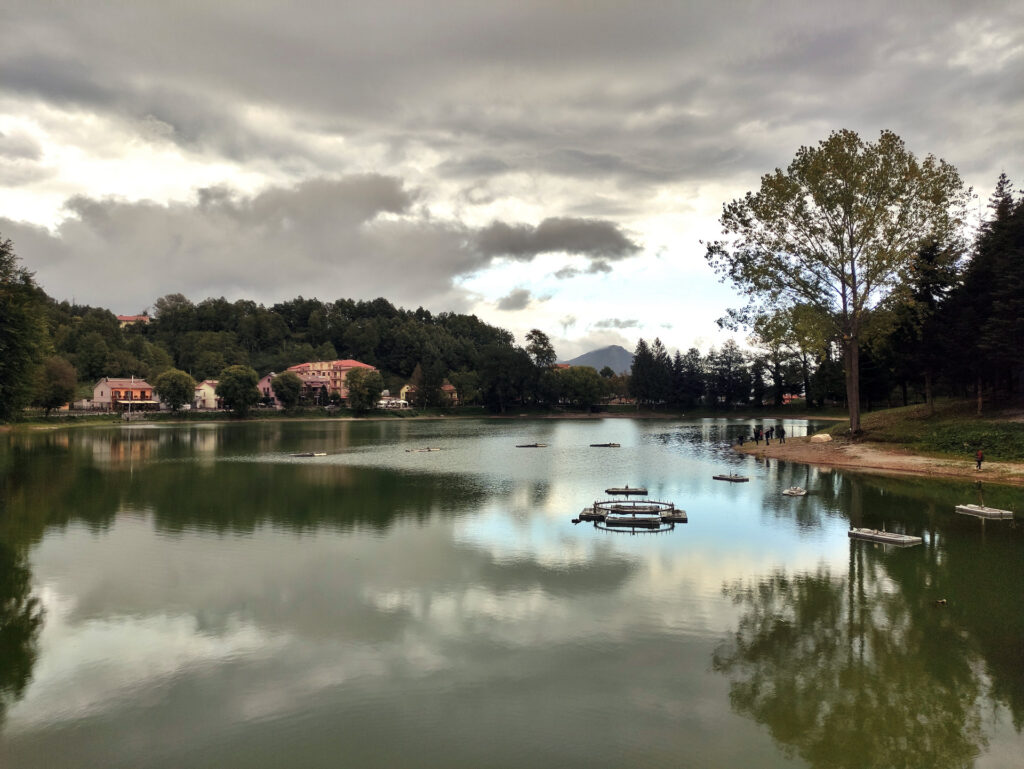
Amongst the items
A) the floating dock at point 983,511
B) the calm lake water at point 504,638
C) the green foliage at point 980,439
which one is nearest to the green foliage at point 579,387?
the green foliage at point 980,439

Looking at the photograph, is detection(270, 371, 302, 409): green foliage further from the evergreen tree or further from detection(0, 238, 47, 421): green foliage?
detection(0, 238, 47, 421): green foliage

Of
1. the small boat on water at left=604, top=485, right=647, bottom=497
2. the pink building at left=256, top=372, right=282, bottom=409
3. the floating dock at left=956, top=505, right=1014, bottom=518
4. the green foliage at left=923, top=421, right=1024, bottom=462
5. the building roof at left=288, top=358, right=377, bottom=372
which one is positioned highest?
Result: the building roof at left=288, top=358, right=377, bottom=372

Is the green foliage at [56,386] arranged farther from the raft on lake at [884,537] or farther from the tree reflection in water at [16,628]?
the raft on lake at [884,537]

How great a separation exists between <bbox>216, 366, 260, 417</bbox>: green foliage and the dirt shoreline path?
96.6 meters

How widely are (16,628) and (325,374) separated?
174212 millimetres

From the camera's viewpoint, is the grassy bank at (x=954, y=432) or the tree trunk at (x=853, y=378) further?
the tree trunk at (x=853, y=378)

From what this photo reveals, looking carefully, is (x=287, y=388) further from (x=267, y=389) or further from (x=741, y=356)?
(x=741, y=356)

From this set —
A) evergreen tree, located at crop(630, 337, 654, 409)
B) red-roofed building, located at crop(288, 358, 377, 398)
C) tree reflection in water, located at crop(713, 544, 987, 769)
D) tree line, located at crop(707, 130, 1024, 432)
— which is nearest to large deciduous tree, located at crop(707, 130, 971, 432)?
tree line, located at crop(707, 130, 1024, 432)

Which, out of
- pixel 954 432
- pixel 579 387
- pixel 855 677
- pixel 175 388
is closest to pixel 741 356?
pixel 579 387

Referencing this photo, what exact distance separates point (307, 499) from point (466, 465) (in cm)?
1875

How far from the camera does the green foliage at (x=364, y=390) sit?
465ft

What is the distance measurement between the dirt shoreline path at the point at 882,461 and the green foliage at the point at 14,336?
55.8 m

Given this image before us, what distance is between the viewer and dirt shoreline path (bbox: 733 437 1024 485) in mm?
37438

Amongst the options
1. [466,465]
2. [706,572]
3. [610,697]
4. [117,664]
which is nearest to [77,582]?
[117,664]
